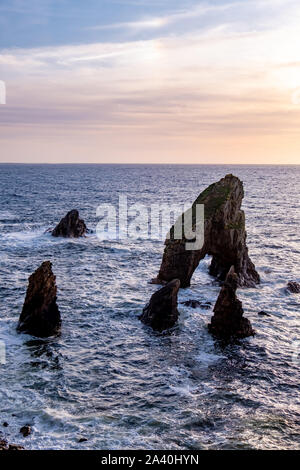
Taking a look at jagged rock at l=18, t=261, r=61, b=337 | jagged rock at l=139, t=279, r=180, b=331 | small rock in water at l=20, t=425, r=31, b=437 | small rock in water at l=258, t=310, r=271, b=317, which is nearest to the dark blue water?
small rock in water at l=20, t=425, r=31, b=437

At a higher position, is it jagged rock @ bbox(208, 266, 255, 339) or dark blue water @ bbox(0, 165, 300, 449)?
jagged rock @ bbox(208, 266, 255, 339)

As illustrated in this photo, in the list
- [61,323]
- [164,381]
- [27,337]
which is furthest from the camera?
[61,323]

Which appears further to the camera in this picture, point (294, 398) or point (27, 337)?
point (27, 337)

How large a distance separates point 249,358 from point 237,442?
7477 mm

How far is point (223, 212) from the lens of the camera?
35.8 m

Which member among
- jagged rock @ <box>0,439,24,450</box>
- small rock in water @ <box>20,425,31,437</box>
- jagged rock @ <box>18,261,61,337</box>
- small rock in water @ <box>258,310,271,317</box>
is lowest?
small rock in water @ <box>20,425,31,437</box>

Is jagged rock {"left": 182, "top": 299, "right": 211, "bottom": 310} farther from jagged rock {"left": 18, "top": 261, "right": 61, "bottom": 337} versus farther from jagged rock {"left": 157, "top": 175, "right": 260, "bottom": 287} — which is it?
jagged rock {"left": 18, "top": 261, "right": 61, "bottom": 337}

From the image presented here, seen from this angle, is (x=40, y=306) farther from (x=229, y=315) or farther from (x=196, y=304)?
(x=229, y=315)

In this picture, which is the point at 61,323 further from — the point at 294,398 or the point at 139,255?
the point at 139,255

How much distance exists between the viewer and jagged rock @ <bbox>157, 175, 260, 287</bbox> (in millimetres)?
34500

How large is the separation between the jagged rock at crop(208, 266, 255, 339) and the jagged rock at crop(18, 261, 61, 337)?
9.71 metres

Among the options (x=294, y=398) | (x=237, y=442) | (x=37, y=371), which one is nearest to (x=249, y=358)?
(x=294, y=398)

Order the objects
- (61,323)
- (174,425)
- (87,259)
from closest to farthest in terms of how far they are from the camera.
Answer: (174,425) < (61,323) < (87,259)
